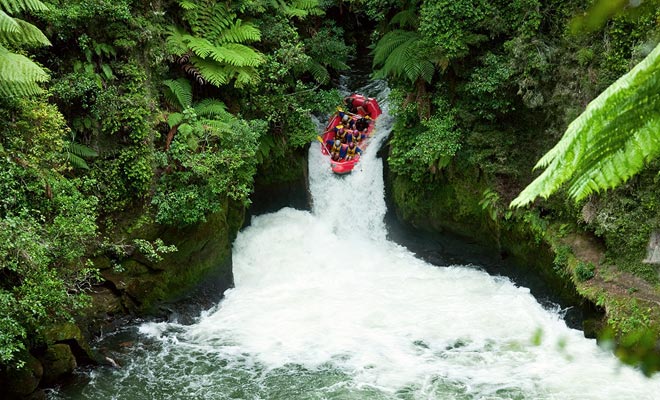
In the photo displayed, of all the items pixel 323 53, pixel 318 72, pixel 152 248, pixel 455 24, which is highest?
pixel 455 24

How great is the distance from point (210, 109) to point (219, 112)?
168 millimetres

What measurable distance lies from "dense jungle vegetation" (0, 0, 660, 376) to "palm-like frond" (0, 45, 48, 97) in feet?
0.08

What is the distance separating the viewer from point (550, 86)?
33.3 ft

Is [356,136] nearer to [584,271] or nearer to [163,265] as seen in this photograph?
[163,265]

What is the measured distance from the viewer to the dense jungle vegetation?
791 centimetres

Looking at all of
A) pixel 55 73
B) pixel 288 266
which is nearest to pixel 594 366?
pixel 288 266

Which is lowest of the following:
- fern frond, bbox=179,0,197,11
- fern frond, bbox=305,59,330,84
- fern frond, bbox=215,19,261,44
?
fern frond, bbox=305,59,330,84

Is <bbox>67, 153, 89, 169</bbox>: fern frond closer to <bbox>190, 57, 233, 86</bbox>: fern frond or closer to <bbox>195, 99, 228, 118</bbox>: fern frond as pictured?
<bbox>195, 99, 228, 118</bbox>: fern frond

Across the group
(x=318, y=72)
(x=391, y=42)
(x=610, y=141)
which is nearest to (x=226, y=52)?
(x=318, y=72)

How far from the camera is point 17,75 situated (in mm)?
7164

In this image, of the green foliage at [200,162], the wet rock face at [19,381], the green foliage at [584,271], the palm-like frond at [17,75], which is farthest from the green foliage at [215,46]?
the green foliage at [584,271]

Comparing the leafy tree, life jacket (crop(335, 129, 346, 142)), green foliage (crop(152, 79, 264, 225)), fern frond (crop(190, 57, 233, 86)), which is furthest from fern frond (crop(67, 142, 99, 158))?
life jacket (crop(335, 129, 346, 142))

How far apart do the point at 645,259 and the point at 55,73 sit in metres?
9.12

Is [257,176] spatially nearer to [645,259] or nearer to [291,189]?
[291,189]
